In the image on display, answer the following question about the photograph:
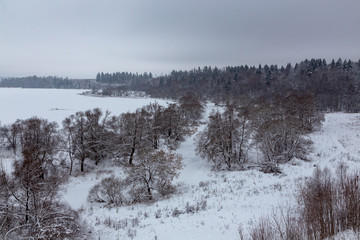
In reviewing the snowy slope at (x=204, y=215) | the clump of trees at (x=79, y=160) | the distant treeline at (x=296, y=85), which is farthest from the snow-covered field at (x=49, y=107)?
the snowy slope at (x=204, y=215)

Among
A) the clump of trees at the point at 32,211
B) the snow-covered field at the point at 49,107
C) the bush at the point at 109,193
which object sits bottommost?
the bush at the point at 109,193

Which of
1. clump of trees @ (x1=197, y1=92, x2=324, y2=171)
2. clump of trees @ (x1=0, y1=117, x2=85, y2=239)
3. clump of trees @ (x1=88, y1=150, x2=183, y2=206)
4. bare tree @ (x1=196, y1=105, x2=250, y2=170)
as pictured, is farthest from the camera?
bare tree @ (x1=196, y1=105, x2=250, y2=170)

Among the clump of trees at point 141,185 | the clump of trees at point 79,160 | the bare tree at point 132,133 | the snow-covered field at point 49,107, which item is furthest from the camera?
the snow-covered field at point 49,107

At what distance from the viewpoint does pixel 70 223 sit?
1005 centimetres

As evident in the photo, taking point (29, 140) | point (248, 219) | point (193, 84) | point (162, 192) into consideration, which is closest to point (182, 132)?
point (162, 192)

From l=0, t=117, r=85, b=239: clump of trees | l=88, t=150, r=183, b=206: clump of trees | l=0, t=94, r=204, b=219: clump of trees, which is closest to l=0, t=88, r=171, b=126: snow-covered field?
l=0, t=94, r=204, b=219: clump of trees

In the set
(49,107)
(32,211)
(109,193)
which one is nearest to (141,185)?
(109,193)

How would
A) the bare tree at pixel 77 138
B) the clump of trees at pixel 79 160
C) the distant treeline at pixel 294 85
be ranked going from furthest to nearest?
the distant treeline at pixel 294 85 → the bare tree at pixel 77 138 → the clump of trees at pixel 79 160

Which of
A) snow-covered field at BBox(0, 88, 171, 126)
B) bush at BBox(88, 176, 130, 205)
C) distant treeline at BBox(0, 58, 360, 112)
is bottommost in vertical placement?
bush at BBox(88, 176, 130, 205)

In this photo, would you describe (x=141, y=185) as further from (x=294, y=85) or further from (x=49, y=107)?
(x=294, y=85)

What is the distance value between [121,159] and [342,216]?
28256 millimetres

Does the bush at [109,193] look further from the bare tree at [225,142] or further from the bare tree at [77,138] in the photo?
the bare tree at [225,142]

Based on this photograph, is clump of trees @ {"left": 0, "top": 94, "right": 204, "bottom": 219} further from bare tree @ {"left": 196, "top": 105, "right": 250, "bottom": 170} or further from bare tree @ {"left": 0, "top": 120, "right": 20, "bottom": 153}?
bare tree @ {"left": 196, "top": 105, "right": 250, "bottom": 170}

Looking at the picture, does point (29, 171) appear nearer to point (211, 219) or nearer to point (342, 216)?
point (211, 219)
